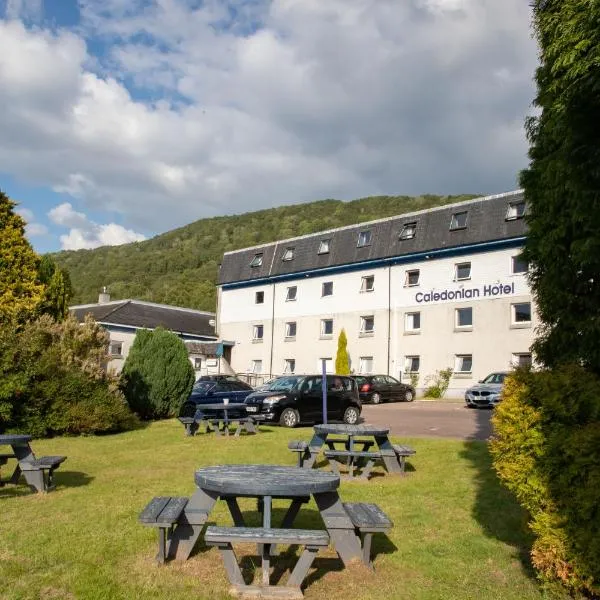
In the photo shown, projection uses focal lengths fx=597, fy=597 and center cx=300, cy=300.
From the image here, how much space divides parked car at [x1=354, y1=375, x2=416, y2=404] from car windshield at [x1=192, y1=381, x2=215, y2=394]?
280 inches

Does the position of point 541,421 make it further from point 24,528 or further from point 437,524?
point 24,528

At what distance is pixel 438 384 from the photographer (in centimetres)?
3123

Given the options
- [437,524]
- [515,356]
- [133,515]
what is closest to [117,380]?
[133,515]

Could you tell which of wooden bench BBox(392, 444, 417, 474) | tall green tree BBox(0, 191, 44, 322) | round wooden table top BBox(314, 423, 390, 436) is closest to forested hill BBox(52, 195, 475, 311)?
tall green tree BBox(0, 191, 44, 322)

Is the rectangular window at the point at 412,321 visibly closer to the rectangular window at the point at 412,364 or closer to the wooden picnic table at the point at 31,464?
the rectangular window at the point at 412,364

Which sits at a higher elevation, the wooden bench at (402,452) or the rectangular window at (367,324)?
the rectangular window at (367,324)

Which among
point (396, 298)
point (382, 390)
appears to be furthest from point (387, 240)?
point (382, 390)

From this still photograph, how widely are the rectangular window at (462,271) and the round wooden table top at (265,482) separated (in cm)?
2789

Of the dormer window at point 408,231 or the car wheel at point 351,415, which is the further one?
the dormer window at point 408,231

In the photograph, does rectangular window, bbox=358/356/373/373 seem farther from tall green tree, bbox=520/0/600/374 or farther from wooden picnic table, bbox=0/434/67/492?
wooden picnic table, bbox=0/434/67/492

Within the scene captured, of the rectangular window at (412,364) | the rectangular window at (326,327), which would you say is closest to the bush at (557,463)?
the rectangular window at (412,364)

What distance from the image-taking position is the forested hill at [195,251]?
65.7 meters

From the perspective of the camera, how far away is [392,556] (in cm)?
563

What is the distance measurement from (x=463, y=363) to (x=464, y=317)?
8.00ft
